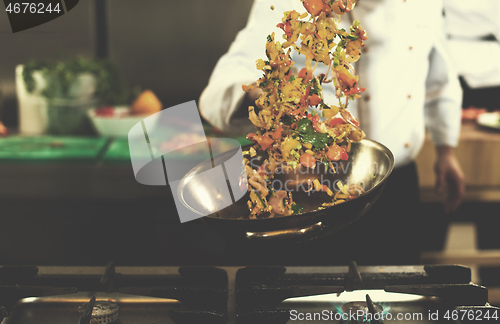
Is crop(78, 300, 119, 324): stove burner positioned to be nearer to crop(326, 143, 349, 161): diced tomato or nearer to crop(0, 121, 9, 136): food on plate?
crop(326, 143, 349, 161): diced tomato

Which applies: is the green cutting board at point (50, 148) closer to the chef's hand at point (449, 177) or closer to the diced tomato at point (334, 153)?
the diced tomato at point (334, 153)

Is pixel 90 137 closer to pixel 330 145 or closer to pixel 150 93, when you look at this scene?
pixel 150 93

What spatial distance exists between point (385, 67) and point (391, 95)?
0.06m

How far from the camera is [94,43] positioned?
1145mm

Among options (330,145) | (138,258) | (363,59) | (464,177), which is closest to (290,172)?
(330,145)

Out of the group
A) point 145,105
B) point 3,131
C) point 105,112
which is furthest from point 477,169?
point 3,131

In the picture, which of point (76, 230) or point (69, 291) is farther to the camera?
point (76, 230)

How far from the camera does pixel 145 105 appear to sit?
3.56 ft

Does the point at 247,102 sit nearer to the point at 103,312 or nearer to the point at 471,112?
the point at 103,312

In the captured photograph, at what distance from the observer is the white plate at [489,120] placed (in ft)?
3.72

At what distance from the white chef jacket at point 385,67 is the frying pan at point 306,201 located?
0.65ft

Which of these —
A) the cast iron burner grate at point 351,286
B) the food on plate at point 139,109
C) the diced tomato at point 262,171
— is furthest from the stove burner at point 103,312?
the food on plate at point 139,109

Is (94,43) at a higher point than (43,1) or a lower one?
lower

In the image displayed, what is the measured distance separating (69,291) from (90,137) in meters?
0.59
